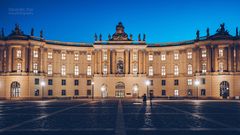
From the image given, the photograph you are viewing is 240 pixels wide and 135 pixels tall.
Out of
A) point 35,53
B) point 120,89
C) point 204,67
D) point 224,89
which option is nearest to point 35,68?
point 35,53

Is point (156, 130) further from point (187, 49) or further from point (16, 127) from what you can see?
point (187, 49)

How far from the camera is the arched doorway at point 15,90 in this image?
79.8 metres

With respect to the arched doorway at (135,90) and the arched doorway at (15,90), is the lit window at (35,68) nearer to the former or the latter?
the arched doorway at (15,90)

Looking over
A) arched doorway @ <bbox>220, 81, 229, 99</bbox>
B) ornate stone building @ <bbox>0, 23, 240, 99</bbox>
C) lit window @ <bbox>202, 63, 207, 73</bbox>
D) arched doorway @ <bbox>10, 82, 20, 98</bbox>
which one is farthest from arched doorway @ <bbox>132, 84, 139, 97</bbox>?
arched doorway @ <bbox>10, 82, 20, 98</bbox>

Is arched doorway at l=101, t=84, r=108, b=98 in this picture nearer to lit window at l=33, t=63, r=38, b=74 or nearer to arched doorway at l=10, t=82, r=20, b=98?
lit window at l=33, t=63, r=38, b=74

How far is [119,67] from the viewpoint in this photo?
91.1m

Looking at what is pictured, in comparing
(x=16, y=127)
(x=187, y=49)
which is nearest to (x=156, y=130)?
(x=16, y=127)

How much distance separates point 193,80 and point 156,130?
71.9 m

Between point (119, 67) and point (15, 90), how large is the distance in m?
31.6

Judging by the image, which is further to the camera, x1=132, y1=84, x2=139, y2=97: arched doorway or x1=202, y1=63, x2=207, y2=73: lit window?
x1=132, y1=84, x2=139, y2=97: arched doorway

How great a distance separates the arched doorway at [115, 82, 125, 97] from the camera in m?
89.3

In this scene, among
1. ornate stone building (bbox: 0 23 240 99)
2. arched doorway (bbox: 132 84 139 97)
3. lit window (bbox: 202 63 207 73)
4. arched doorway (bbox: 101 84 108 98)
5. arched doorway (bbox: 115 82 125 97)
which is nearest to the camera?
ornate stone building (bbox: 0 23 240 99)

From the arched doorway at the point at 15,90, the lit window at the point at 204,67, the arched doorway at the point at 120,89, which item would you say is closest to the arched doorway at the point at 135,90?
the arched doorway at the point at 120,89

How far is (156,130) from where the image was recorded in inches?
710
